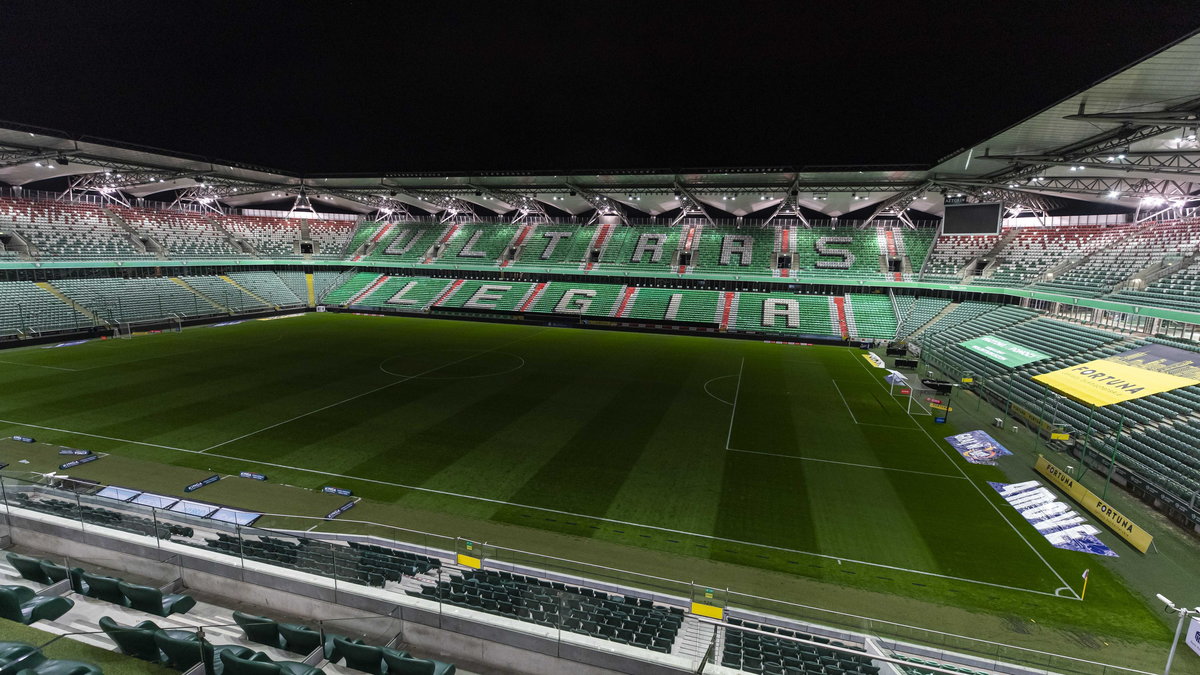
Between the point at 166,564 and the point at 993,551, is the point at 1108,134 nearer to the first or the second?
the point at 993,551

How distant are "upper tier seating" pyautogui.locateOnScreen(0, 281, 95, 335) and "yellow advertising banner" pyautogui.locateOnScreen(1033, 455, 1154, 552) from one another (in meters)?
50.4

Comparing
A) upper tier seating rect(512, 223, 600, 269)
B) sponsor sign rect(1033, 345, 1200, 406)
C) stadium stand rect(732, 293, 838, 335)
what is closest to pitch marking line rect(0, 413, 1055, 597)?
sponsor sign rect(1033, 345, 1200, 406)

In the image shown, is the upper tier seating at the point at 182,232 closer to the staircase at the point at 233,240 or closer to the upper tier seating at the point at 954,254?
the staircase at the point at 233,240

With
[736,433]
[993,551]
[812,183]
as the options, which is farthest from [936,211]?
[993,551]

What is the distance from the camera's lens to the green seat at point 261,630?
18.6ft

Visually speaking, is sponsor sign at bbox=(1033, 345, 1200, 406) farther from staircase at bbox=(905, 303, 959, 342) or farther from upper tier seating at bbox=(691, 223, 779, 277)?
upper tier seating at bbox=(691, 223, 779, 277)

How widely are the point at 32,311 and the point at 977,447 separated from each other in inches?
2025

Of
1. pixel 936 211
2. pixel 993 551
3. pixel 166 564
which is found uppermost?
pixel 936 211

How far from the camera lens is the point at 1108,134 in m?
20.9

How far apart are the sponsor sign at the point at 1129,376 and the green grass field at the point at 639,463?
2.94 metres

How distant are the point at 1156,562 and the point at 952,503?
371 cm

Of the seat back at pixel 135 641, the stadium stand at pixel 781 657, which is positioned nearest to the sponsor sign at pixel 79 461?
the seat back at pixel 135 641

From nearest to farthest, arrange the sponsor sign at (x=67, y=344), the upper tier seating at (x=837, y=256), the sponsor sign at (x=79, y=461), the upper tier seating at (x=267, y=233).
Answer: the sponsor sign at (x=79, y=461) < the sponsor sign at (x=67, y=344) < the upper tier seating at (x=837, y=256) < the upper tier seating at (x=267, y=233)

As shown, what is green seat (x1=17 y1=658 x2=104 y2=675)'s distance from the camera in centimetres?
412
